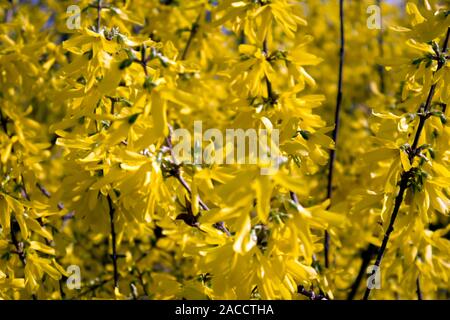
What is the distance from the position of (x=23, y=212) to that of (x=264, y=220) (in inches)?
46.1

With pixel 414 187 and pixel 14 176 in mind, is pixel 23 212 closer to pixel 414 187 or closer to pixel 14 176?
pixel 14 176

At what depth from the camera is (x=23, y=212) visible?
223 cm

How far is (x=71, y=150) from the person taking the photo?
7.11 feet

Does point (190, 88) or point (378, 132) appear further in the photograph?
point (190, 88)

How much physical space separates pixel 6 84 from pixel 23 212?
1.30 metres

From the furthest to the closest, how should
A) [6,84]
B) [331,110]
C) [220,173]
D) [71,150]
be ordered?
1. [331,110]
2. [6,84]
3. [71,150]
4. [220,173]

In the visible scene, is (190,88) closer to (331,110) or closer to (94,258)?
(94,258)

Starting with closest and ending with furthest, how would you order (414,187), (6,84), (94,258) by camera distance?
(414,187), (6,84), (94,258)

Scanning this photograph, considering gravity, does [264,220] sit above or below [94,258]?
above
